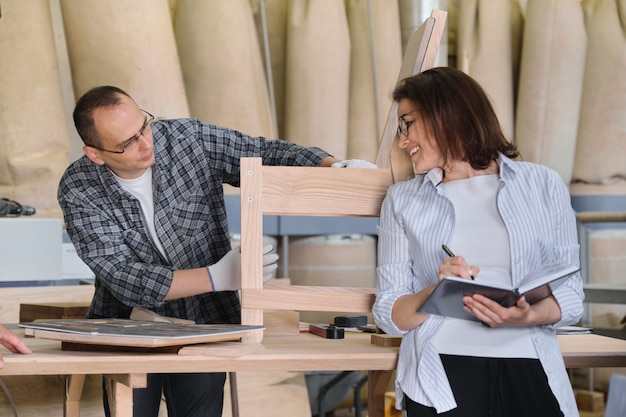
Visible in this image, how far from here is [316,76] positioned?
14.3 feet

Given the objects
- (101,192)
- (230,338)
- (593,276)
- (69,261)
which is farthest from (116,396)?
(593,276)

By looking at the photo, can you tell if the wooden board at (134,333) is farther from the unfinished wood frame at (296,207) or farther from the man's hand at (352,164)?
the man's hand at (352,164)

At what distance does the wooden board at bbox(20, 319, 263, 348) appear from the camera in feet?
4.66

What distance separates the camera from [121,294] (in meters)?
1.89

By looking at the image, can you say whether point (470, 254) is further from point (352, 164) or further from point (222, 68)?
point (222, 68)

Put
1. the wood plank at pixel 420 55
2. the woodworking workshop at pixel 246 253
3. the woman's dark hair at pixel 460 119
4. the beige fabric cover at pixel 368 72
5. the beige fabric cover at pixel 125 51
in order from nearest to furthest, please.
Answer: the woodworking workshop at pixel 246 253
the woman's dark hair at pixel 460 119
the wood plank at pixel 420 55
the beige fabric cover at pixel 125 51
the beige fabric cover at pixel 368 72

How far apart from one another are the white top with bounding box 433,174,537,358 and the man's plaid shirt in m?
0.52

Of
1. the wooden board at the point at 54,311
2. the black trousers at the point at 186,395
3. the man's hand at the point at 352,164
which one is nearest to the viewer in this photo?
the man's hand at the point at 352,164

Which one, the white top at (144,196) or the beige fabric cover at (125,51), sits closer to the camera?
the white top at (144,196)

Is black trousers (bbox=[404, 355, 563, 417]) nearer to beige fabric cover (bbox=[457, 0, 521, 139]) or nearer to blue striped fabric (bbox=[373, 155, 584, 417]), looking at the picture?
blue striped fabric (bbox=[373, 155, 584, 417])

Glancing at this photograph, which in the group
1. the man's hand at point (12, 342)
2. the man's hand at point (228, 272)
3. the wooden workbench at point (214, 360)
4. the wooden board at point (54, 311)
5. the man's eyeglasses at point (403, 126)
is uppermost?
the man's eyeglasses at point (403, 126)

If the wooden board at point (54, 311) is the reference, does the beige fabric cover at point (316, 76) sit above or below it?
above

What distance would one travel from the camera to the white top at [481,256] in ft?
5.04

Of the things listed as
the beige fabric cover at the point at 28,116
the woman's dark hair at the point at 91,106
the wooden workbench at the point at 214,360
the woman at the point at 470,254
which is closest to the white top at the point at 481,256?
the woman at the point at 470,254
